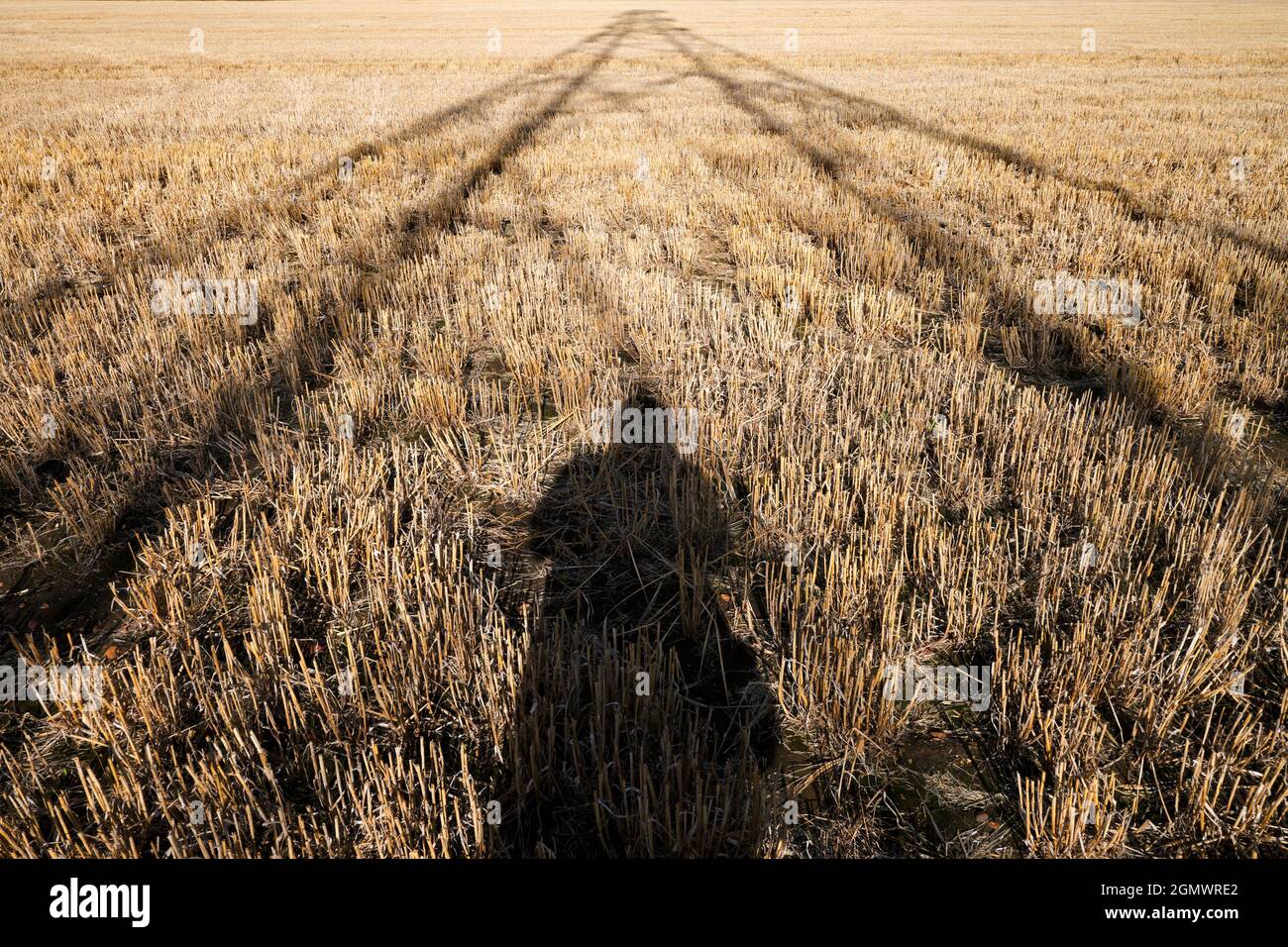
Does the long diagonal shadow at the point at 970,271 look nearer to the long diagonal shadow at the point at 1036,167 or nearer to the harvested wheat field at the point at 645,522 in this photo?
the harvested wheat field at the point at 645,522

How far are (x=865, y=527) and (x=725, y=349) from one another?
2184 millimetres

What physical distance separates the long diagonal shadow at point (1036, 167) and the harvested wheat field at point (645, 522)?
131 millimetres

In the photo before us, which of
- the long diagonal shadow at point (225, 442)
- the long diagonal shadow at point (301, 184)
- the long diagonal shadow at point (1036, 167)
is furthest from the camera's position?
the long diagonal shadow at point (1036, 167)

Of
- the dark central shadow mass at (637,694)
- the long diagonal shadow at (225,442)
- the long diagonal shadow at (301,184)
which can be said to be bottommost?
the dark central shadow mass at (637,694)

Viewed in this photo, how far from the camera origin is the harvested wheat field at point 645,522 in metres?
2.17

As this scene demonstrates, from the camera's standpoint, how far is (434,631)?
105 inches

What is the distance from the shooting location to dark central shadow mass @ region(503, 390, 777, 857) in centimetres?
205

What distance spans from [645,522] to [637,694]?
1.12m

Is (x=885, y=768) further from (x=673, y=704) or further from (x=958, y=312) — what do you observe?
(x=958, y=312)

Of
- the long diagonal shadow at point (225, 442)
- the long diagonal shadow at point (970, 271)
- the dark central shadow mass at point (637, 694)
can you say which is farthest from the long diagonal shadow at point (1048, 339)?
the long diagonal shadow at point (225, 442)

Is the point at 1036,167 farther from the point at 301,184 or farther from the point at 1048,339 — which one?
the point at 301,184

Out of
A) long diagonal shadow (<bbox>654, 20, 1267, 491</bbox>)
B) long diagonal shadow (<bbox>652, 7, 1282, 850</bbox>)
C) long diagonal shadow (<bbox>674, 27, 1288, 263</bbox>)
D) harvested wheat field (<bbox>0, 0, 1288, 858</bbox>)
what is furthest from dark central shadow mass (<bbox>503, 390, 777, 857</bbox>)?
long diagonal shadow (<bbox>674, 27, 1288, 263</bbox>)

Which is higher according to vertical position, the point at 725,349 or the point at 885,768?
the point at 725,349
